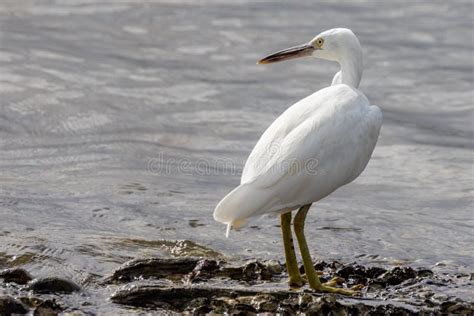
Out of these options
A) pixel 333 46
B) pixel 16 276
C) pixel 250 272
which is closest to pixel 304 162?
pixel 250 272

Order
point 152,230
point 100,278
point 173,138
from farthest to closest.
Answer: point 173,138, point 152,230, point 100,278

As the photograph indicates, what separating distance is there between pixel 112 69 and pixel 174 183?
17.2 feet

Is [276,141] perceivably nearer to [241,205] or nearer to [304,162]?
[304,162]

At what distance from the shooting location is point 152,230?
391 inches

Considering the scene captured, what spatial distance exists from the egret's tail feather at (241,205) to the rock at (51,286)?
1.17m

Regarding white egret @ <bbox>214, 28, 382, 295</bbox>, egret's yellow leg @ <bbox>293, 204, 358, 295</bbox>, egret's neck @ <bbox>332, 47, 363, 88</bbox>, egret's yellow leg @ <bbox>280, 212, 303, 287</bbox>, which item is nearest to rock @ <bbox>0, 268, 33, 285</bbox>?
white egret @ <bbox>214, 28, 382, 295</bbox>

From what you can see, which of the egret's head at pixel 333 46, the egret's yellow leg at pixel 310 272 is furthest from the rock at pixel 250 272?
the egret's head at pixel 333 46

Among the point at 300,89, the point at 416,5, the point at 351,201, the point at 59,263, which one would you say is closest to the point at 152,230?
the point at 59,263

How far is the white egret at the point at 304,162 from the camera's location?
25.8ft

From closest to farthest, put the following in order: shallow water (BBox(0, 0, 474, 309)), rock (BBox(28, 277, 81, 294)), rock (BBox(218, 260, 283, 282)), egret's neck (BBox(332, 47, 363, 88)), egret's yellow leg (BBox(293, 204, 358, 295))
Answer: rock (BBox(28, 277, 81, 294)) → egret's yellow leg (BBox(293, 204, 358, 295)) → rock (BBox(218, 260, 283, 282)) → egret's neck (BBox(332, 47, 363, 88)) → shallow water (BBox(0, 0, 474, 309))

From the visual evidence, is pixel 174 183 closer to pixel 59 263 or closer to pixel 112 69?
pixel 59 263

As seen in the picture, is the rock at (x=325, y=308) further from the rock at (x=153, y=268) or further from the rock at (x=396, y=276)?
the rock at (x=153, y=268)

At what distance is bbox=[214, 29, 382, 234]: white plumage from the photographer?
309 inches

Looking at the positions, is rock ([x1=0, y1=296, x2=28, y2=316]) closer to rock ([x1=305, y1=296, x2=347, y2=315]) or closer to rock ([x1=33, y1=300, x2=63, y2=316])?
rock ([x1=33, y1=300, x2=63, y2=316])
